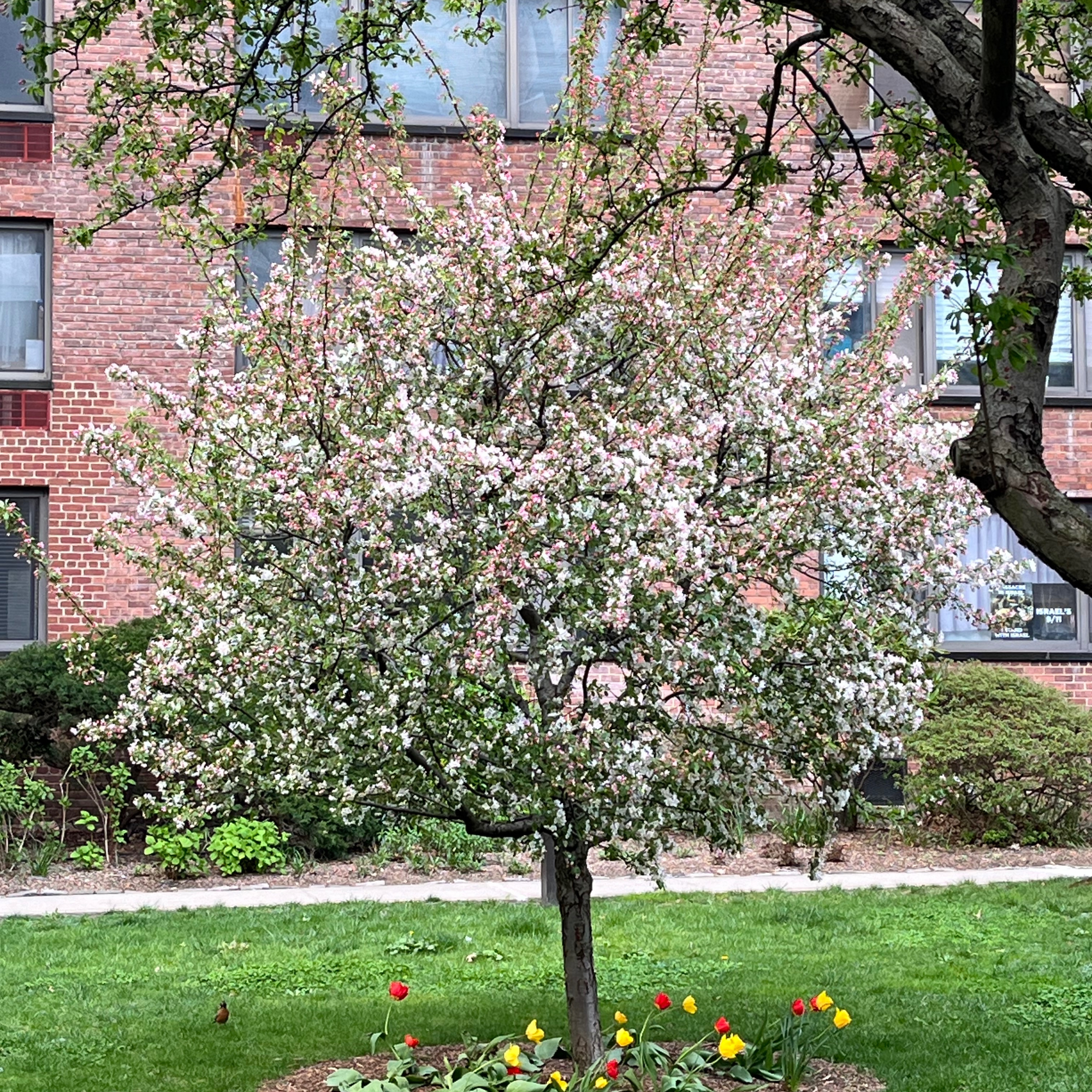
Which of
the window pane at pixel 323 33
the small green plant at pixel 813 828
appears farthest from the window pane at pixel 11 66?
the small green plant at pixel 813 828

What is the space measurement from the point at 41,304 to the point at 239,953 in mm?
8628

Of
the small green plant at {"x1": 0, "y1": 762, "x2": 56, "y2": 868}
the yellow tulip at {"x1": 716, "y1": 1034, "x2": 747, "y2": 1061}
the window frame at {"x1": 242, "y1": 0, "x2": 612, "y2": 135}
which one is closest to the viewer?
the yellow tulip at {"x1": 716, "y1": 1034, "x2": 747, "y2": 1061}

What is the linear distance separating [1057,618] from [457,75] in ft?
28.8

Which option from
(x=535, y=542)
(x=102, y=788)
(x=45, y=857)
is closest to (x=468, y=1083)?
(x=535, y=542)

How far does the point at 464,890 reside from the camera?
11.5 m

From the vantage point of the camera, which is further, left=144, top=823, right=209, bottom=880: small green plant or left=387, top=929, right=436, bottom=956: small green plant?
left=144, top=823, right=209, bottom=880: small green plant

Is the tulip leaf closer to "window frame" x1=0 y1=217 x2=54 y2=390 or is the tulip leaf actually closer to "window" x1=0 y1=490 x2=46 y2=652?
"window" x1=0 y1=490 x2=46 y2=652

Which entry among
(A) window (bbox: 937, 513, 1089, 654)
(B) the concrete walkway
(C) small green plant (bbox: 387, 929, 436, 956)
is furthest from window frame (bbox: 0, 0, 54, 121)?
(A) window (bbox: 937, 513, 1089, 654)

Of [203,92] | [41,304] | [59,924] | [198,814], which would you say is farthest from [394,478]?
[41,304]

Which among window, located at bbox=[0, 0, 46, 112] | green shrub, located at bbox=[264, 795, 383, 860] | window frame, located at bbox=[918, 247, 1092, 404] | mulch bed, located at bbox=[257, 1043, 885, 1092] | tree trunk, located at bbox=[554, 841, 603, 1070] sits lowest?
→ green shrub, located at bbox=[264, 795, 383, 860]

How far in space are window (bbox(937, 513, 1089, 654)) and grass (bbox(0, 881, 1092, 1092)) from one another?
558cm

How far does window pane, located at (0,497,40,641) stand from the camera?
15000 mm

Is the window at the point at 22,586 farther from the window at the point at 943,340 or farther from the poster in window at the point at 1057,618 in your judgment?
the poster in window at the point at 1057,618

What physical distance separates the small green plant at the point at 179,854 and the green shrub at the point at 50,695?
50.2 inches
